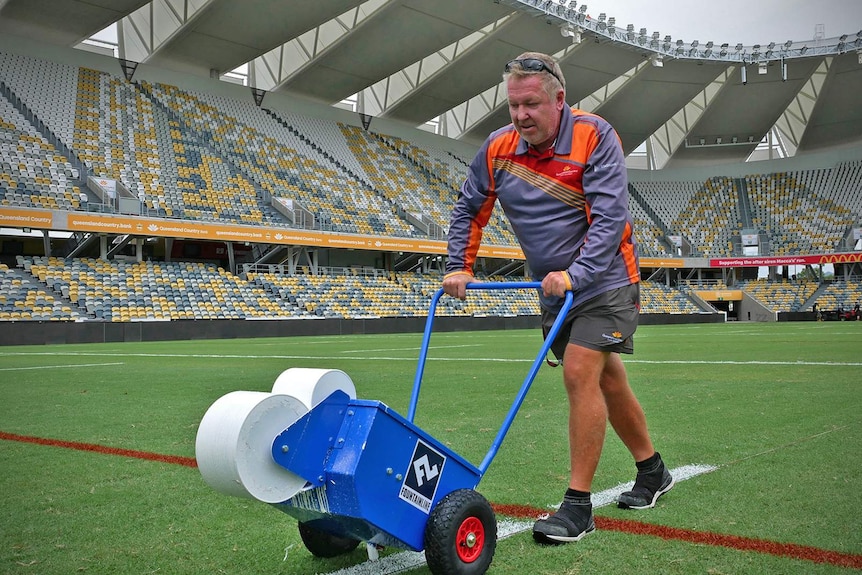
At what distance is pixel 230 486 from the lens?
2.12 m

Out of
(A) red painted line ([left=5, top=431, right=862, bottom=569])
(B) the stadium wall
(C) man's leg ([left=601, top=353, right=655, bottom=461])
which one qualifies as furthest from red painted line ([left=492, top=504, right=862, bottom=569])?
(B) the stadium wall

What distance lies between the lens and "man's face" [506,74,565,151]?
3.07 metres

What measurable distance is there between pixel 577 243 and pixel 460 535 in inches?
55.0

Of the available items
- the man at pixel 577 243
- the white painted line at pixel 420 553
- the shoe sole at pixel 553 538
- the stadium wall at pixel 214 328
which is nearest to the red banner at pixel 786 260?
the stadium wall at pixel 214 328

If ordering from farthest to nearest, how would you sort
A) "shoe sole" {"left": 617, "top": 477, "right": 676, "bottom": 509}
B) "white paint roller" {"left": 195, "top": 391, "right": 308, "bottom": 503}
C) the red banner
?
the red banner, "shoe sole" {"left": 617, "top": 477, "right": 676, "bottom": 509}, "white paint roller" {"left": 195, "top": 391, "right": 308, "bottom": 503}

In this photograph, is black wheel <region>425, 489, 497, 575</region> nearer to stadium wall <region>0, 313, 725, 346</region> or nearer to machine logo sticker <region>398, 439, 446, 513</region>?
machine logo sticker <region>398, 439, 446, 513</region>

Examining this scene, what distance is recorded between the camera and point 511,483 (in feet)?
12.3

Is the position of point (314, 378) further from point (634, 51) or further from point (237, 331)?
point (634, 51)

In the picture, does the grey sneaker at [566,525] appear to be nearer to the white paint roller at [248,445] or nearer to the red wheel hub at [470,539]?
the red wheel hub at [470,539]

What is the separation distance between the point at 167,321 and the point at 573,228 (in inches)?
922

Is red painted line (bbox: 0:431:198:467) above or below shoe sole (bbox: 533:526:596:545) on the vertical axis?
below

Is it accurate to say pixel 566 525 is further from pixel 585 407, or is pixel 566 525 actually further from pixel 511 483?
pixel 511 483

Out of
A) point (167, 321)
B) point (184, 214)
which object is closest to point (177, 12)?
point (184, 214)

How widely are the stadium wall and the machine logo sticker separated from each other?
878 inches
